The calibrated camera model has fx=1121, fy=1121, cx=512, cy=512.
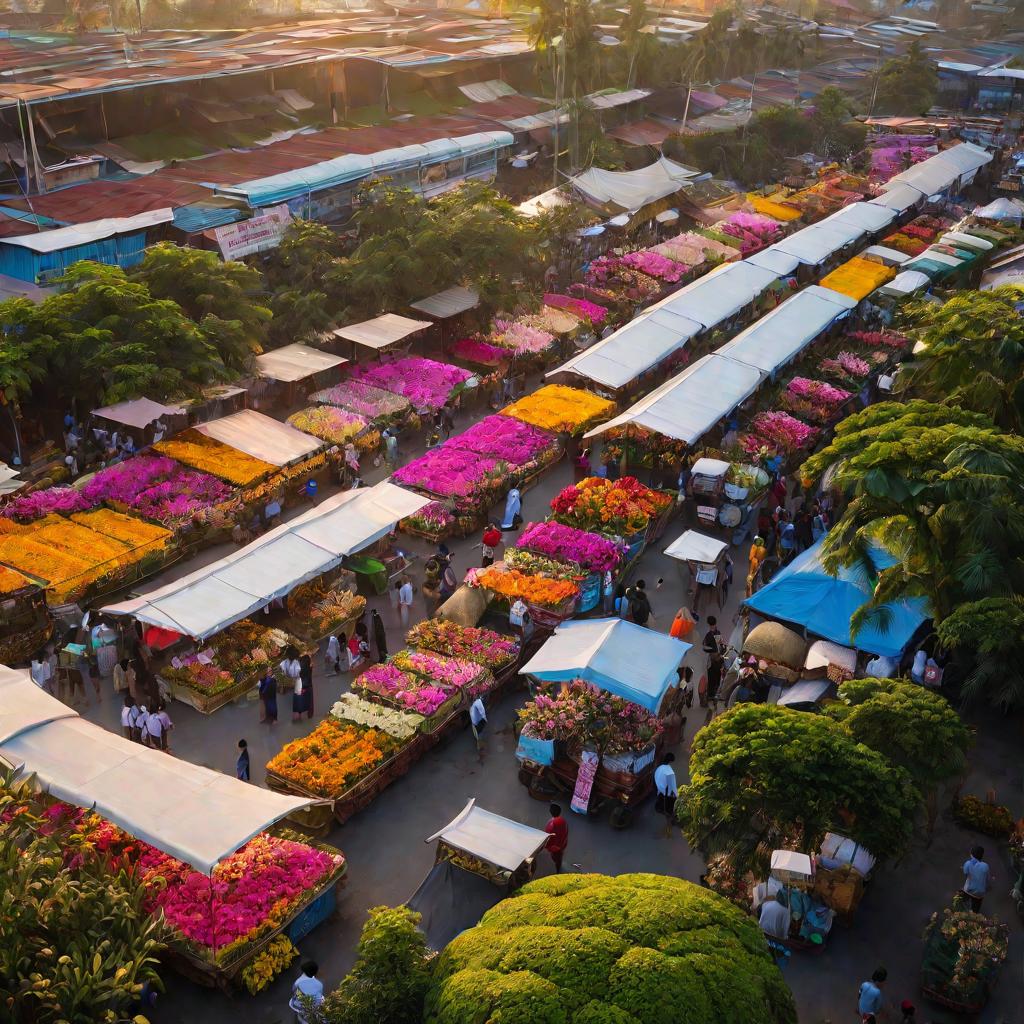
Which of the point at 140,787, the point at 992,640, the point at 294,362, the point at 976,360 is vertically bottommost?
the point at 294,362

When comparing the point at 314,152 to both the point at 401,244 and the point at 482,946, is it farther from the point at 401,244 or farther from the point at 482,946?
the point at 482,946

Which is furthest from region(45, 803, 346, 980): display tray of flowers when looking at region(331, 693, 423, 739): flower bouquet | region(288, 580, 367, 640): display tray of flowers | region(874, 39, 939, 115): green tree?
region(874, 39, 939, 115): green tree

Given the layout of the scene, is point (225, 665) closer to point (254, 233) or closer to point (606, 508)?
point (606, 508)

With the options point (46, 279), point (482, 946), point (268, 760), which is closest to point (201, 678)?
point (268, 760)

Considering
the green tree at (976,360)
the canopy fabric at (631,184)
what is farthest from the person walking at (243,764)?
the canopy fabric at (631,184)

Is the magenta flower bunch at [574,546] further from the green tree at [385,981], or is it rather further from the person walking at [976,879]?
the green tree at [385,981]

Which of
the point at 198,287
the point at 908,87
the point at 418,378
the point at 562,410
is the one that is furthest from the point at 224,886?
the point at 908,87

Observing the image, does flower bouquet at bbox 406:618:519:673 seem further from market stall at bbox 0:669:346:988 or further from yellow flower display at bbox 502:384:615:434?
yellow flower display at bbox 502:384:615:434
